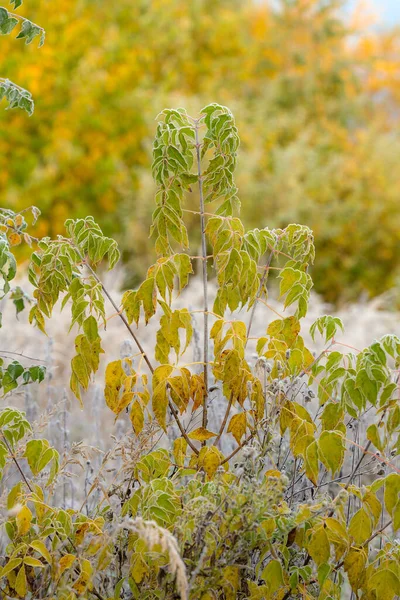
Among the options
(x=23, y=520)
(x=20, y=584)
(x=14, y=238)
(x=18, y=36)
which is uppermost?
(x=18, y=36)

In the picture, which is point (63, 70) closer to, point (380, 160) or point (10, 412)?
point (380, 160)

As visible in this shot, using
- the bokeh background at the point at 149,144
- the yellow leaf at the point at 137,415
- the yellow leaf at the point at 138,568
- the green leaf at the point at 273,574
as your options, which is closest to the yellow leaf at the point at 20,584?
the yellow leaf at the point at 138,568

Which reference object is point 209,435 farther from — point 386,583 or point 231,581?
point 386,583

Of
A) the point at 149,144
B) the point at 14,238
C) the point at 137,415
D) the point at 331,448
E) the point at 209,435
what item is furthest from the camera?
the point at 149,144

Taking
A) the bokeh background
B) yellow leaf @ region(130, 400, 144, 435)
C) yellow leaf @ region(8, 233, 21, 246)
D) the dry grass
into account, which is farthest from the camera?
the bokeh background

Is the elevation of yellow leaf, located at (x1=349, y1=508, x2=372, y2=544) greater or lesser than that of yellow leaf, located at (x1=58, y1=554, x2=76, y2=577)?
greater

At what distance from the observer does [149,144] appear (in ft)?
32.6

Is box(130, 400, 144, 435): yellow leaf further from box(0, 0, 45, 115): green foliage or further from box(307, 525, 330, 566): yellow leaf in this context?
box(0, 0, 45, 115): green foliage

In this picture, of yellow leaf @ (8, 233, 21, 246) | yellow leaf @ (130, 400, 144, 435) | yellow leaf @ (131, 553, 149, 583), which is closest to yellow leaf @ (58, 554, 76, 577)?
yellow leaf @ (131, 553, 149, 583)

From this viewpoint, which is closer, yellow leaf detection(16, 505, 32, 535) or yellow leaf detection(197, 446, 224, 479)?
yellow leaf detection(16, 505, 32, 535)

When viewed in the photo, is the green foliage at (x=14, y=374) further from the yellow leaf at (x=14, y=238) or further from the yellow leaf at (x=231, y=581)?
the yellow leaf at (x=231, y=581)

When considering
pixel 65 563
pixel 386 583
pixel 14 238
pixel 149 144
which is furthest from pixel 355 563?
Result: pixel 149 144

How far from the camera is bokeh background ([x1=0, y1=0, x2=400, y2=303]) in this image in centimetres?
916

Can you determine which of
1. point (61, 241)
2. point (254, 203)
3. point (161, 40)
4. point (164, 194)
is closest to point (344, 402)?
point (164, 194)
